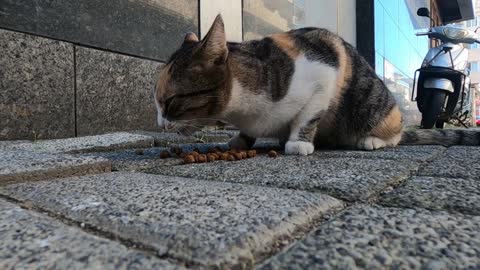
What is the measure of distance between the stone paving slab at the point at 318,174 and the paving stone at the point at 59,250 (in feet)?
1.53

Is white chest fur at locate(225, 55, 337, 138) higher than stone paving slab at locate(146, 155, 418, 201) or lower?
higher

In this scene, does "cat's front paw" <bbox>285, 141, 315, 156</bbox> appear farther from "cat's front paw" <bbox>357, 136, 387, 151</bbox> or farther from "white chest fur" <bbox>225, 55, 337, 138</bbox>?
"cat's front paw" <bbox>357, 136, 387, 151</bbox>

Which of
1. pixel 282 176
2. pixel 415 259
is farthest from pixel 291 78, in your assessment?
pixel 415 259

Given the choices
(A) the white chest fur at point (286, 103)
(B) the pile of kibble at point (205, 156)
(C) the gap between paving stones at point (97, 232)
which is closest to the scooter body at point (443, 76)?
(A) the white chest fur at point (286, 103)

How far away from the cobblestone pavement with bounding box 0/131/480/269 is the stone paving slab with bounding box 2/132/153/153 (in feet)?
2.00

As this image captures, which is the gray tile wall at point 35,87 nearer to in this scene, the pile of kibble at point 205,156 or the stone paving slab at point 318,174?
the pile of kibble at point 205,156

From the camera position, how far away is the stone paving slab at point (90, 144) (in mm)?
1682

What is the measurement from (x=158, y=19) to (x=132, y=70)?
0.48 m

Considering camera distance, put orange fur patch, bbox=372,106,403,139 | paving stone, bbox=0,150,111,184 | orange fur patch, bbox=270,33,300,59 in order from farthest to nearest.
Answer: orange fur patch, bbox=372,106,403,139
orange fur patch, bbox=270,33,300,59
paving stone, bbox=0,150,111,184

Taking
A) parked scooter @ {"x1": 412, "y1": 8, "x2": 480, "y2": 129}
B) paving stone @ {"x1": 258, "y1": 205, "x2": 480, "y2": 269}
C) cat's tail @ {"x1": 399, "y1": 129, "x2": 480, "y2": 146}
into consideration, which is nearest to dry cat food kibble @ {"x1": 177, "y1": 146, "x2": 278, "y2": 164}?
paving stone @ {"x1": 258, "y1": 205, "x2": 480, "y2": 269}

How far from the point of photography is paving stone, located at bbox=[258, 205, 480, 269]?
476 millimetres

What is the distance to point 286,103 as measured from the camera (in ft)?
5.46

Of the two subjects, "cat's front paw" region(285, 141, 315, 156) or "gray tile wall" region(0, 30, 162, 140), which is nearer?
"cat's front paw" region(285, 141, 315, 156)

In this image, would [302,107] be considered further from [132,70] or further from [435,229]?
[132,70]
